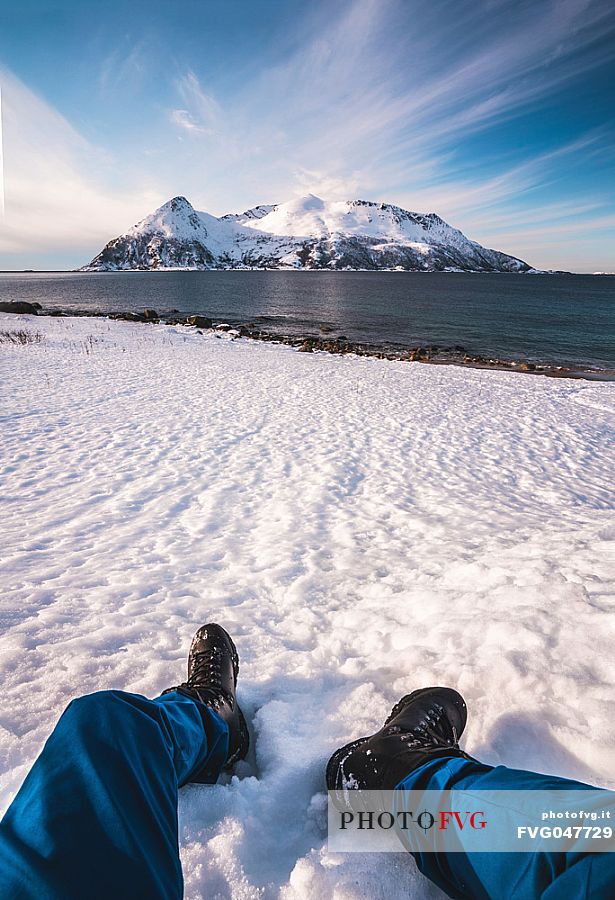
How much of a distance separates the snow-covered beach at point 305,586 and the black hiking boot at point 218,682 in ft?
0.56

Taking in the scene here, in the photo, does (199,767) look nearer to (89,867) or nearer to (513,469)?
(89,867)

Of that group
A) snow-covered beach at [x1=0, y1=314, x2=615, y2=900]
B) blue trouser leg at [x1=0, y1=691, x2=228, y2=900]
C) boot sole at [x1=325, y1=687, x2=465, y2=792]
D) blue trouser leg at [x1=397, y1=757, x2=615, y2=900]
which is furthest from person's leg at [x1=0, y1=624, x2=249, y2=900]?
blue trouser leg at [x1=397, y1=757, x2=615, y2=900]

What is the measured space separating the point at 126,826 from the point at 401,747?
145cm

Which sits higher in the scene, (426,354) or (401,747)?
(426,354)

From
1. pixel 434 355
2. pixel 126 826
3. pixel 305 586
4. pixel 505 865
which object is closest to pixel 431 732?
pixel 505 865

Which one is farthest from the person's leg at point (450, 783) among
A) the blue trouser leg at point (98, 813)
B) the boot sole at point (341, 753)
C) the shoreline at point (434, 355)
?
the shoreline at point (434, 355)

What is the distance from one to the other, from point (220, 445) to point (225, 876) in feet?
23.7

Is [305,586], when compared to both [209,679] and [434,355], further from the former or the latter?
[434,355]

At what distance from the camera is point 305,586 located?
14.7ft

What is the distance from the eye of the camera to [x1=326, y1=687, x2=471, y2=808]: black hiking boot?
6.84ft

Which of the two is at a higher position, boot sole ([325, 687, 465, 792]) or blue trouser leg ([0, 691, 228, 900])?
blue trouser leg ([0, 691, 228, 900])

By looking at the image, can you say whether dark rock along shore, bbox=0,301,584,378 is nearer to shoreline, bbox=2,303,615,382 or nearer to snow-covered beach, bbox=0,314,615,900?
shoreline, bbox=2,303,615,382

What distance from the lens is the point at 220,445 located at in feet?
28.2

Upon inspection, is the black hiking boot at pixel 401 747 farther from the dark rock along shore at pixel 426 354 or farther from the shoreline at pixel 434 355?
the dark rock along shore at pixel 426 354
